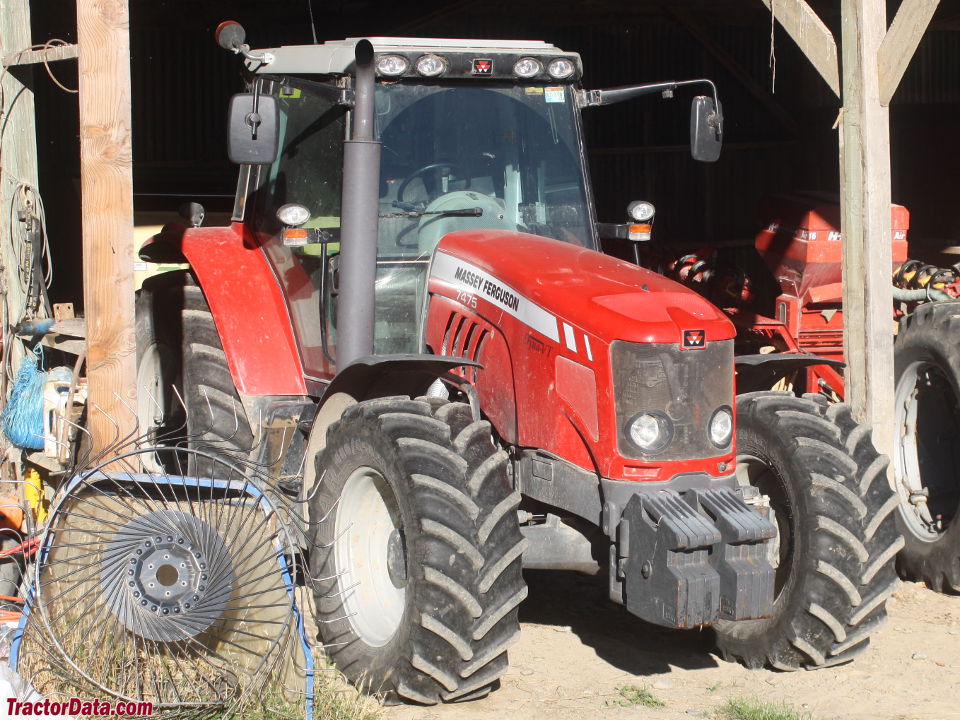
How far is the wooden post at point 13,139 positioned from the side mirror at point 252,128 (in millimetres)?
1969

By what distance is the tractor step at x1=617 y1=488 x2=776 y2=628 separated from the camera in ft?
12.8

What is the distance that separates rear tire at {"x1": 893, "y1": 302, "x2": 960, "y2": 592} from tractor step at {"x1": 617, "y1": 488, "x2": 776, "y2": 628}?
2.36m

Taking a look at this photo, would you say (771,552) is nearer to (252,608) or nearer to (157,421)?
(252,608)

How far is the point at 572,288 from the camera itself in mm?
4309

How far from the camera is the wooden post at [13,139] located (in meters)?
5.84

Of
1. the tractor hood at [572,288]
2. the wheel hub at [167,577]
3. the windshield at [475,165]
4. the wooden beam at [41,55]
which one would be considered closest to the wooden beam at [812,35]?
the windshield at [475,165]

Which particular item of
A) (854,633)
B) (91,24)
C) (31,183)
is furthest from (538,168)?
(31,183)

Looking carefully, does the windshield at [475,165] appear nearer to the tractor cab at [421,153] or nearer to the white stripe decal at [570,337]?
the tractor cab at [421,153]

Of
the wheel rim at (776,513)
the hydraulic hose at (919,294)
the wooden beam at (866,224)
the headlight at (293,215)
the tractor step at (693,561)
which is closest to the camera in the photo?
the tractor step at (693,561)

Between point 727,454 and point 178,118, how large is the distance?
26.8 feet

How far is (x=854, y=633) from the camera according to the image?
444 centimetres

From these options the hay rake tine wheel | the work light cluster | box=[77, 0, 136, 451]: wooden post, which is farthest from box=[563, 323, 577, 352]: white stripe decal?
box=[77, 0, 136, 451]: wooden post

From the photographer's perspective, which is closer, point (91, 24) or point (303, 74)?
point (91, 24)

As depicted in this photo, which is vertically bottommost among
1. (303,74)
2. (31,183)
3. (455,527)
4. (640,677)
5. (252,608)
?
(640,677)
